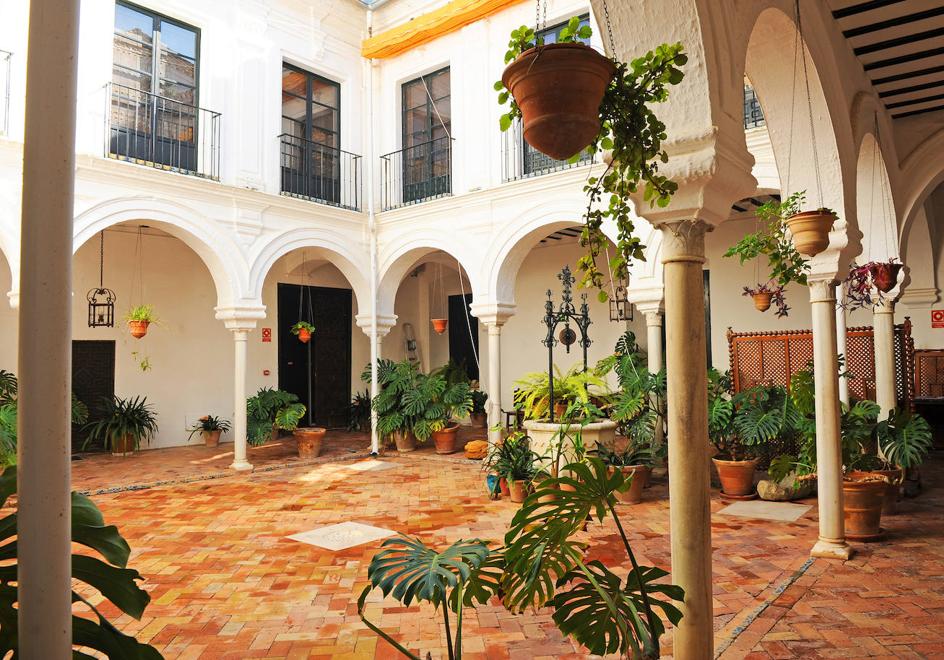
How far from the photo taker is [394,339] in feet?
49.9

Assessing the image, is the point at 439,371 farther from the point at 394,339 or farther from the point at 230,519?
the point at 230,519

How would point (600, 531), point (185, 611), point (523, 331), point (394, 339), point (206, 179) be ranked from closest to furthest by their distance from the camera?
point (185, 611) < point (600, 531) < point (206, 179) < point (523, 331) < point (394, 339)

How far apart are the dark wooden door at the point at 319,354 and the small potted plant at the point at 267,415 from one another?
81.3 inches

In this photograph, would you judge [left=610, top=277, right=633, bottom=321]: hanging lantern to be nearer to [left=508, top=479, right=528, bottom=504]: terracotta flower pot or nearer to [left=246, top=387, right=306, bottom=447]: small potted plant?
[left=508, top=479, right=528, bottom=504]: terracotta flower pot

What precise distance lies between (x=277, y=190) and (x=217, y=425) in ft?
14.5

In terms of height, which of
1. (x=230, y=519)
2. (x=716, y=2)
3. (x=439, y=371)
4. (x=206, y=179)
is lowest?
(x=230, y=519)

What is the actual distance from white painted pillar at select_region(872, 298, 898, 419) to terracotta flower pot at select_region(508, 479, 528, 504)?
3.89m

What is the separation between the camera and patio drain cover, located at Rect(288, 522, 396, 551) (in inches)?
217

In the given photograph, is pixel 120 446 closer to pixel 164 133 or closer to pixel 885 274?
pixel 164 133

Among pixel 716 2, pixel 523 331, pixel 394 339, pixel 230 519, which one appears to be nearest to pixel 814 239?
pixel 716 2

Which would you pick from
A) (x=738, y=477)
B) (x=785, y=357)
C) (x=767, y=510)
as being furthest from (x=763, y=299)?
(x=767, y=510)

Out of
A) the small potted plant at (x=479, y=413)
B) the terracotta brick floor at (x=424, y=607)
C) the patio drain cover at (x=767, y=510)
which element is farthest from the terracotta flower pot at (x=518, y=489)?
the small potted plant at (x=479, y=413)

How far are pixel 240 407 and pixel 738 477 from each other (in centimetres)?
674

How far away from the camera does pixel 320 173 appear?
36.6 ft
